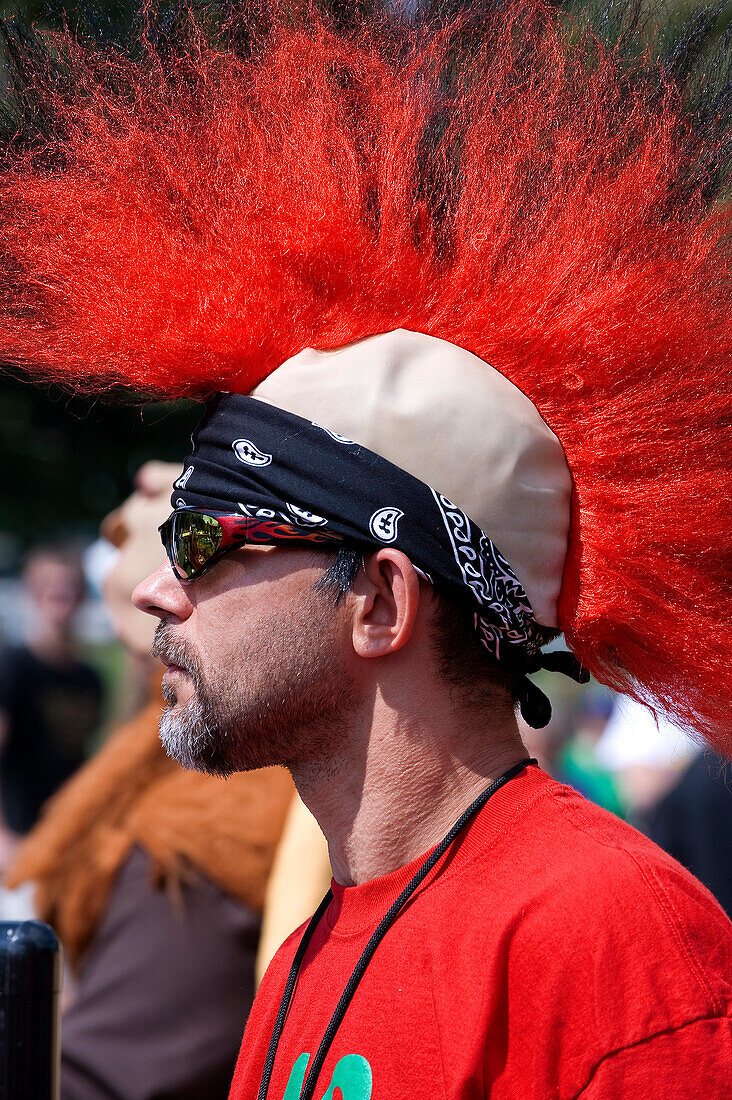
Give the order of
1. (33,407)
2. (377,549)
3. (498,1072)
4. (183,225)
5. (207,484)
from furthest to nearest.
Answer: (33,407), (183,225), (207,484), (377,549), (498,1072)

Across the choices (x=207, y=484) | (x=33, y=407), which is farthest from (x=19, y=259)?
(x=33, y=407)

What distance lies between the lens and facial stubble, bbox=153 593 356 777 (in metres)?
1.74

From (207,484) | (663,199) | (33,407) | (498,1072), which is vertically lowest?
(33,407)

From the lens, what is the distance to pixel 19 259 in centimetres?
207

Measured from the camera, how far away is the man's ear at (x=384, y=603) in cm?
171

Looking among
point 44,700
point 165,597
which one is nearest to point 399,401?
point 165,597

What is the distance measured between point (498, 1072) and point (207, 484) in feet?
3.42

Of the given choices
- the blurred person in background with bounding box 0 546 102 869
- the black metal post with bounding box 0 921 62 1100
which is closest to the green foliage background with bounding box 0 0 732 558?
the blurred person in background with bounding box 0 546 102 869

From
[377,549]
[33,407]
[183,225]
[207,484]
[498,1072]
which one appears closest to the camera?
[498,1072]

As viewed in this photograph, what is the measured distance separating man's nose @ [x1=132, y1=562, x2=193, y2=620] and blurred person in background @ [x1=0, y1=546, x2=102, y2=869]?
2.88m

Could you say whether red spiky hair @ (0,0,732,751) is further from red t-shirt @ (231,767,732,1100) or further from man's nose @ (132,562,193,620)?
red t-shirt @ (231,767,732,1100)

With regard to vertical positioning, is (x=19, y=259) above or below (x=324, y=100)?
below

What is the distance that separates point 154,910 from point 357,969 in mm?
1542

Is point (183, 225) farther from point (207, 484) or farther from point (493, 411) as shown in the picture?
point (493, 411)
